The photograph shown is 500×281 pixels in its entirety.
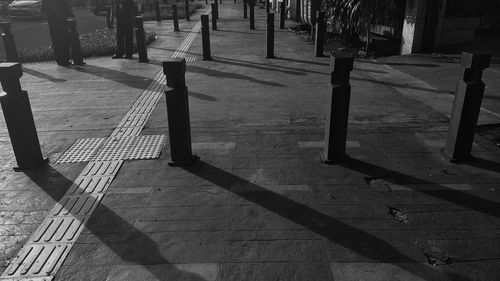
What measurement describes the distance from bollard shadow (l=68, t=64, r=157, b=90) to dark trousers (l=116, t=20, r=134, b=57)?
1.25 metres

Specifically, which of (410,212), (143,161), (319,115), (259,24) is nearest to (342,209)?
(410,212)

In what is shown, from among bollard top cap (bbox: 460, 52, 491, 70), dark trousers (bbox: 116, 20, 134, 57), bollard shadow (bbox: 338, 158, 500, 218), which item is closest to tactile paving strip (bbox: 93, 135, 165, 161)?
bollard shadow (bbox: 338, 158, 500, 218)

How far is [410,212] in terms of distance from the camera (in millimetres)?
3336

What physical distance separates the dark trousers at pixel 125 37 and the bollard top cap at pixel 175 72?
285 inches

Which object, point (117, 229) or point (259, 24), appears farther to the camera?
point (259, 24)

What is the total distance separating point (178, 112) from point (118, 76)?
202 inches

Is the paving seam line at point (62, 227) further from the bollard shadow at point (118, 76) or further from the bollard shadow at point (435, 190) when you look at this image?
the bollard shadow at point (118, 76)

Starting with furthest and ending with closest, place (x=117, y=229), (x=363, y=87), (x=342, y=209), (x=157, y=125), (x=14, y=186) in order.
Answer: (x=363, y=87) → (x=157, y=125) → (x=14, y=186) → (x=342, y=209) → (x=117, y=229)

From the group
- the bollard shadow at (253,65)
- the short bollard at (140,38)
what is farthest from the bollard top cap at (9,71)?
the short bollard at (140,38)

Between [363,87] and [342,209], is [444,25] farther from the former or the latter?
[342,209]

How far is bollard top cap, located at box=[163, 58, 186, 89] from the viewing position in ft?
13.2

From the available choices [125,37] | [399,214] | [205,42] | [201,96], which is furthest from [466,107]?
[125,37]

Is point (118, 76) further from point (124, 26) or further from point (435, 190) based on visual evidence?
point (435, 190)

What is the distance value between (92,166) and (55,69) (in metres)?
6.31
